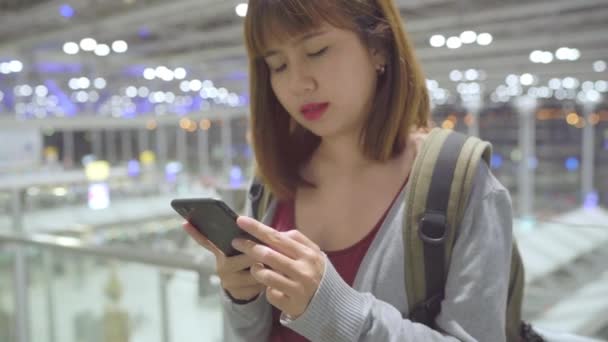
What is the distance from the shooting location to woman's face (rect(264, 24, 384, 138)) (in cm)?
99

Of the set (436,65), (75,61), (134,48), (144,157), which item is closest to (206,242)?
(436,65)

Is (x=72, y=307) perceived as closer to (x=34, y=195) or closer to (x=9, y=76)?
(x=34, y=195)

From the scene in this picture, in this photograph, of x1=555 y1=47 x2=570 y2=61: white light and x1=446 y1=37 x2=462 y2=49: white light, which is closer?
x1=555 y1=47 x2=570 y2=61: white light

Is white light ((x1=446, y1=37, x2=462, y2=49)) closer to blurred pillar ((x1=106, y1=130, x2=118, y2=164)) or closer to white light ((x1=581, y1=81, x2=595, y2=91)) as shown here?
white light ((x1=581, y1=81, x2=595, y2=91))

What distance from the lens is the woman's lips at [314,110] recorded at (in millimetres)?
1021

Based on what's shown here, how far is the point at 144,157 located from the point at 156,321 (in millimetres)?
23154

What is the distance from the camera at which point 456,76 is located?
42.3ft

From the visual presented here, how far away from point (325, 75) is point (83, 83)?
18505 millimetres

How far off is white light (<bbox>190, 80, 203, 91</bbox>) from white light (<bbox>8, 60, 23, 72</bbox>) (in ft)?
16.3

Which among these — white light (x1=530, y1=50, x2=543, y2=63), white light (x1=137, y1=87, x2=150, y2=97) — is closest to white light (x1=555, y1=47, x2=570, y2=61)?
white light (x1=530, y1=50, x2=543, y2=63)

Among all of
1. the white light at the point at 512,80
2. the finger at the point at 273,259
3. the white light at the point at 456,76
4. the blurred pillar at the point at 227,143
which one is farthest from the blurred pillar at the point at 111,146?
the finger at the point at 273,259

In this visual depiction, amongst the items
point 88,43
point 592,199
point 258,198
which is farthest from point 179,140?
point 258,198

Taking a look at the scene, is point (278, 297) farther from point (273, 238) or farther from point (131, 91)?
point (131, 91)

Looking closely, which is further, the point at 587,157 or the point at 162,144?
the point at 162,144
